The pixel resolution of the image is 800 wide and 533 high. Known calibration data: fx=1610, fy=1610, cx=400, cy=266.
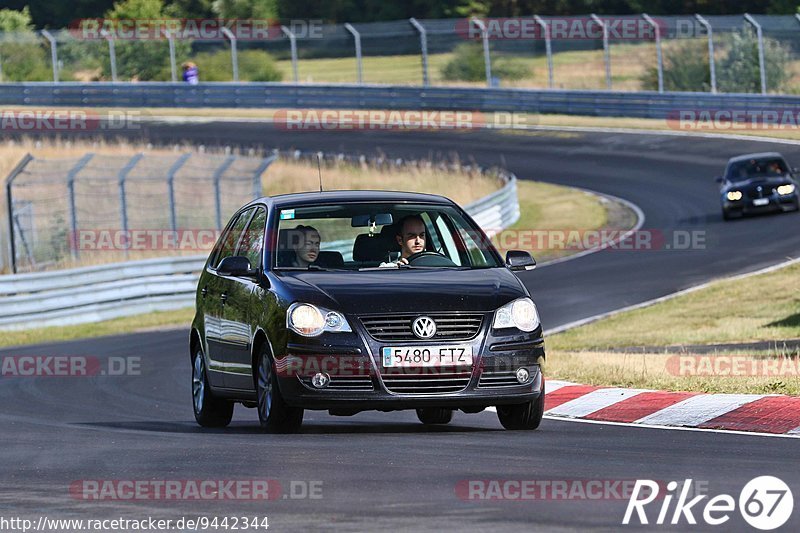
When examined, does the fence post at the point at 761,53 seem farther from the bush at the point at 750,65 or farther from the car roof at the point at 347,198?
the car roof at the point at 347,198

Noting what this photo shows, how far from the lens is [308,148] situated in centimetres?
4791

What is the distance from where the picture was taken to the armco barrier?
45.7m

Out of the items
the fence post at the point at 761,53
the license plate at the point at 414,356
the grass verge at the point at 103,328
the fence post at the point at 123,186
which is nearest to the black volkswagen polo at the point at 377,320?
the license plate at the point at 414,356

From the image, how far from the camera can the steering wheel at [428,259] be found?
34.9 feet

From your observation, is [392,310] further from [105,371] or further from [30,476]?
[105,371]

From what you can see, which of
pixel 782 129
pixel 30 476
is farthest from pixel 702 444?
pixel 782 129

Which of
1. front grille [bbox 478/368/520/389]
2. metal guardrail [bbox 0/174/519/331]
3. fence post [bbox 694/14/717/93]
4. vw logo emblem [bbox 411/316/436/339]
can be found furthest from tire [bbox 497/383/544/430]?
fence post [bbox 694/14/717/93]

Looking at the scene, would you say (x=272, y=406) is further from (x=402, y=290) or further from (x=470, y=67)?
(x=470, y=67)

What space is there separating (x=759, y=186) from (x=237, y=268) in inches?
932

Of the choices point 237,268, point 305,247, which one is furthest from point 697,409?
point 237,268

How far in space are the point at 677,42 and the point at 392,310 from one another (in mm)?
41087

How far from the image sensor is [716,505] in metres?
6.97

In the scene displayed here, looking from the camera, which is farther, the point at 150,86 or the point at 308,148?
the point at 150,86

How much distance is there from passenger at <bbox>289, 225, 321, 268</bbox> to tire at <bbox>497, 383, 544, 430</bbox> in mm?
1564
